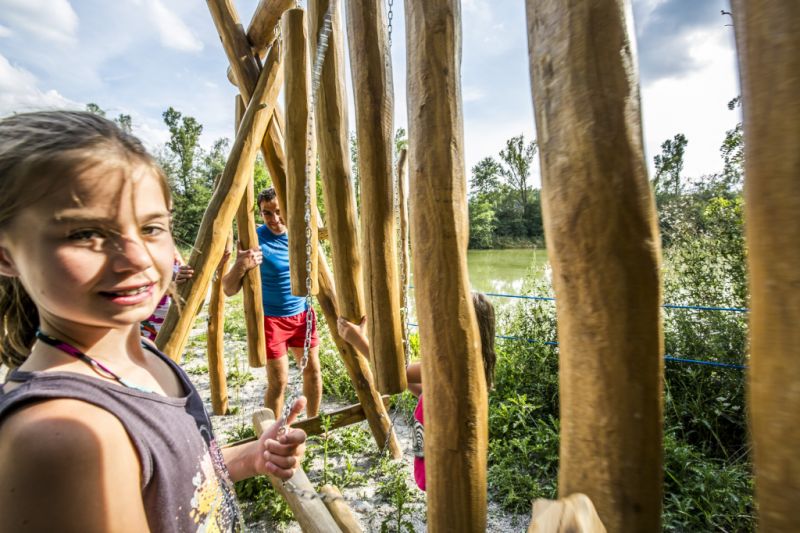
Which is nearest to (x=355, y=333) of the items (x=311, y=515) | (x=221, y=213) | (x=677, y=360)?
(x=311, y=515)

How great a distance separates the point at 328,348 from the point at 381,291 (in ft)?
13.9

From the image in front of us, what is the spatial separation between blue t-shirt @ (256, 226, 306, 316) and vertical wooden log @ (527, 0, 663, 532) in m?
3.04

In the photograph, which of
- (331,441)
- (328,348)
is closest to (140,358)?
(331,441)

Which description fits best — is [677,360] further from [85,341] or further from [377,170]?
[85,341]

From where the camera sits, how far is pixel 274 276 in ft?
11.5

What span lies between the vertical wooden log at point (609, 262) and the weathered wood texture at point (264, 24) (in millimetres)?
2344

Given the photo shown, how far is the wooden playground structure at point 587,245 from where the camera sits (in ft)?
1.51

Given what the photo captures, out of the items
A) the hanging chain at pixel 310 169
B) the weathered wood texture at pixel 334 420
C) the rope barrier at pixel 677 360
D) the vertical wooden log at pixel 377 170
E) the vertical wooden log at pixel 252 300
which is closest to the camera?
the vertical wooden log at pixel 377 170

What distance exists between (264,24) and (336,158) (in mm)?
1491

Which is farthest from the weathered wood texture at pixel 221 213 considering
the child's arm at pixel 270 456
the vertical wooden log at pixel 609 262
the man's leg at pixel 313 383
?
the vertical wooden log at pixel 609 262

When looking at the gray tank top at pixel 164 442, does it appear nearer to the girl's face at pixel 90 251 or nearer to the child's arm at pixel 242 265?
the girl's face at pixel 90 251

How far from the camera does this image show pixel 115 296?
27.4 inches

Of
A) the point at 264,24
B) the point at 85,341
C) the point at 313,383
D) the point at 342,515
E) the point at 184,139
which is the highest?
the point at 184,139

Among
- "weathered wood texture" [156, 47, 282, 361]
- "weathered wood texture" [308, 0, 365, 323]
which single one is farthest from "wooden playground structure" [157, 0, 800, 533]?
"weathered wood texture" [156, 47, 282, 361]
